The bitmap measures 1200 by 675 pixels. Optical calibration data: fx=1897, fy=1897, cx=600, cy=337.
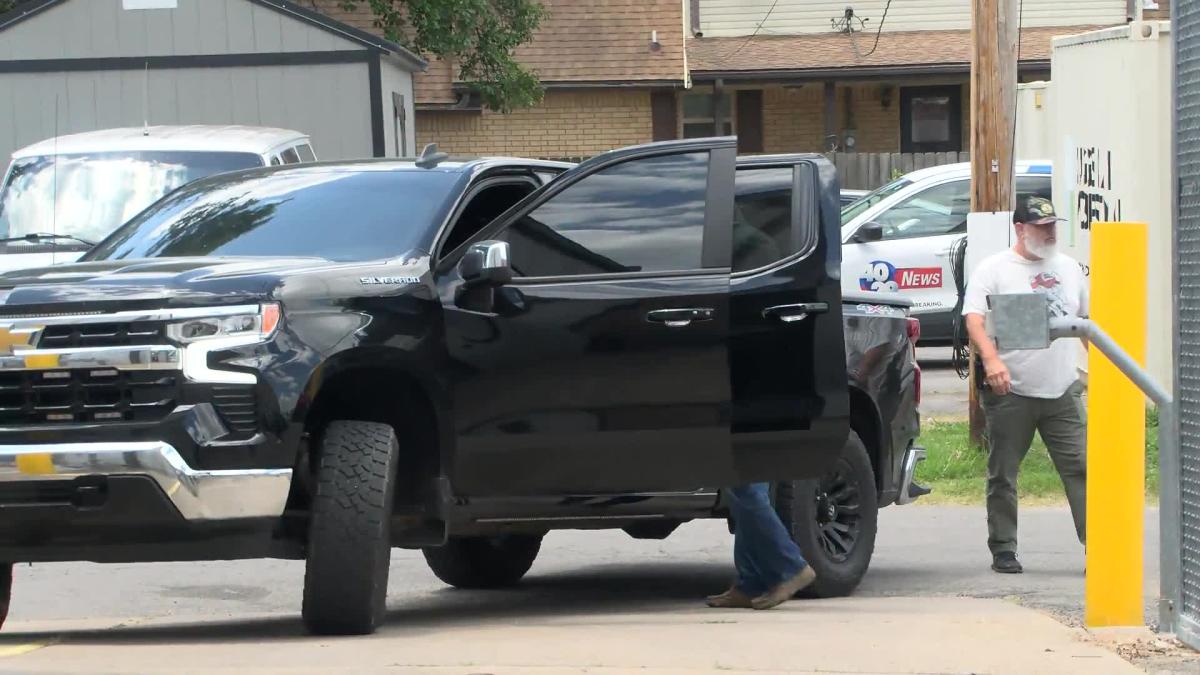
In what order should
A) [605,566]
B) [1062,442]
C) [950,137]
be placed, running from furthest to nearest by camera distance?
1. [950,137]
2. [605,566]
3. [1062,442]

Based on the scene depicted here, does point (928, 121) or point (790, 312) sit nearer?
point (790, 312)

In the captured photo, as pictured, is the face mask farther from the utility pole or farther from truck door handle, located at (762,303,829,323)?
the utility pole

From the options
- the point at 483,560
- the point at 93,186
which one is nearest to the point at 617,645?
the point at 483,560

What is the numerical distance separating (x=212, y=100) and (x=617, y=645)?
12.7 metres

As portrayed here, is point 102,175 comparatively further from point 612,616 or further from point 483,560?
point 612,616

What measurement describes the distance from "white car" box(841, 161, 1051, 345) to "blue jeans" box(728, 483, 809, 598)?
9313 millimetres

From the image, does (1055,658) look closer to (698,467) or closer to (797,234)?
(698,467)

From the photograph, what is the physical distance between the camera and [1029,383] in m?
9.39

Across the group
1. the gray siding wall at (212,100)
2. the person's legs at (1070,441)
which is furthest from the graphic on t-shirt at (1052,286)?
the gray siding wall at (212,100)

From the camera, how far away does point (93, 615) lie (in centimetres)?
873

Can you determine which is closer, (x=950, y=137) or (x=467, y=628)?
(x=467, y=628)

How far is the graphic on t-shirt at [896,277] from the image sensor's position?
57.2 feet

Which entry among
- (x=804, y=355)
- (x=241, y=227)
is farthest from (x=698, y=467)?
(x=241, y=227)

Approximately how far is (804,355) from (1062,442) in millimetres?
2598
